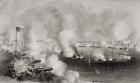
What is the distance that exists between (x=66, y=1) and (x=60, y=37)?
1.36 feet

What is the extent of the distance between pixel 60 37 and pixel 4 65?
685mm

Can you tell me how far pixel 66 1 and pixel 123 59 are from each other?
2.97 ft

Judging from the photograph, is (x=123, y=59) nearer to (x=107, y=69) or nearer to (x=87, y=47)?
(x=107, y=69)

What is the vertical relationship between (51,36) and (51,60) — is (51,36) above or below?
above

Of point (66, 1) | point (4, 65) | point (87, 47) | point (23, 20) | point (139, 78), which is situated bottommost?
point (139, 78)

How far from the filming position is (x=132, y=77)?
2.64 metres

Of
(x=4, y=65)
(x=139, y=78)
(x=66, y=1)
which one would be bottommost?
(x=139, y=78)

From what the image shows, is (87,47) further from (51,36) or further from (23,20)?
(23,20)

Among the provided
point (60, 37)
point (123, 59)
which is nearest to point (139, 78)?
point (123, 59)

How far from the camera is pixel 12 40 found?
2.63 meters

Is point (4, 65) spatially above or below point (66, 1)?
below

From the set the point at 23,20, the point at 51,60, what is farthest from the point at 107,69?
the point at 23,20

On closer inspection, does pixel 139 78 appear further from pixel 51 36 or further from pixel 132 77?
pixel 51 36

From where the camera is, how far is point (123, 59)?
2650mm
